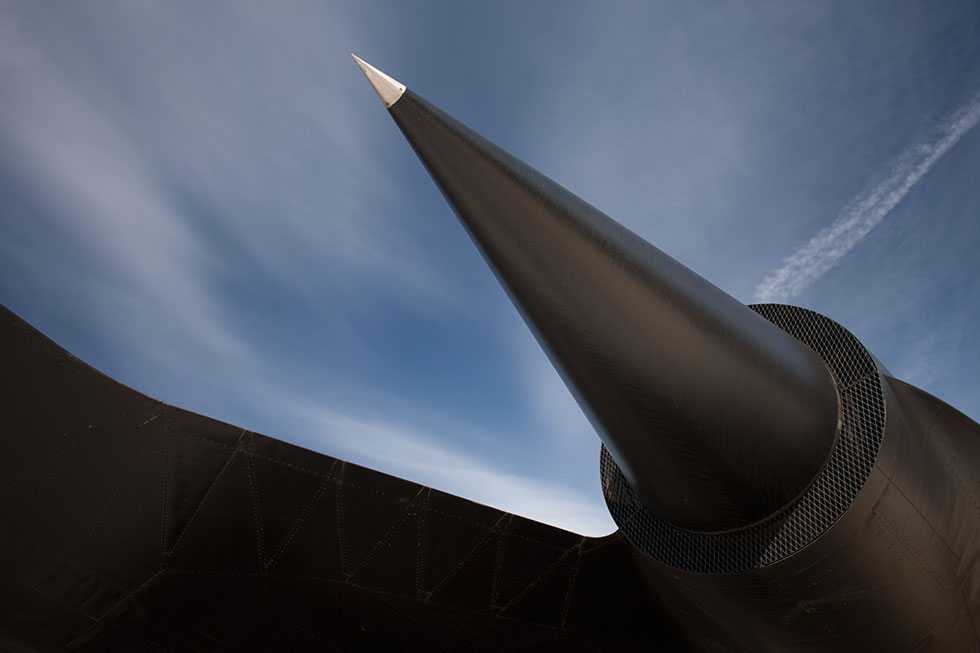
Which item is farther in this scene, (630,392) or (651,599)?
(651,599)

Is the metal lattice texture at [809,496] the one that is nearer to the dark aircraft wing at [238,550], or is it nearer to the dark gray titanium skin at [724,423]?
the dark gray titanium skin at [724,423]

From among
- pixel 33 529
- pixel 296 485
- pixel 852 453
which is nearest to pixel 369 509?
pixel 296 485

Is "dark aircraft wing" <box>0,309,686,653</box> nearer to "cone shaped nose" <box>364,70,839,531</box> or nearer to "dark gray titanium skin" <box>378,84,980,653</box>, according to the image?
"dark gray titanium skin" <box>378,84,980,653</box>

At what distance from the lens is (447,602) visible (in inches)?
223

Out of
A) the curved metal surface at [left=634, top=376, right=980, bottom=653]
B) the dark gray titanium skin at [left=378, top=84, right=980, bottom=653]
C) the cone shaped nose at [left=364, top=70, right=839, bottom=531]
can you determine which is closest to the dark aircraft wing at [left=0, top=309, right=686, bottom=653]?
the curved metal surface at [left=634, top=376, right=980, bottom=653]

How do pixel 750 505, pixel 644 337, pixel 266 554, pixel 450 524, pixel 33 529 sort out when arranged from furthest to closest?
1. pixel 450 524
2. pixel 266 554
3. pixel 33 529
4. pixel 750 505
5. pixel 644 337

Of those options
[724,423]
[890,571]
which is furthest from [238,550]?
[890,571]

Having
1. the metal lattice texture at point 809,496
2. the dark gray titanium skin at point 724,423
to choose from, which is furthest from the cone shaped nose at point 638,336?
the metal lattice texture at point 809,496

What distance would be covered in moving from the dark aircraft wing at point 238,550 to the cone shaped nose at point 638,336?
2.66 meters

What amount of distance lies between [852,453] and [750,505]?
74 cm

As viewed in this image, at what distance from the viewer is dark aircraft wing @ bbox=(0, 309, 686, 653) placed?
3973 mm

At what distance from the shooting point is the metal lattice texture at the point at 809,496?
3621 millimetres

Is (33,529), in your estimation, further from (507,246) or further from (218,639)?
(507,246)

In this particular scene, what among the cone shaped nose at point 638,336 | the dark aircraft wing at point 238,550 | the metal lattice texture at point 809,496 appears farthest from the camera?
the dark aircraft wing at point 238,550
